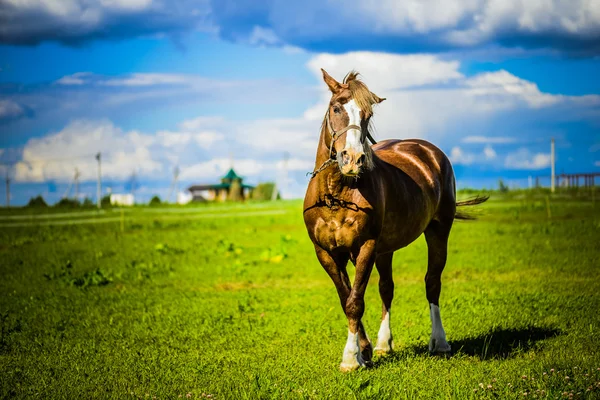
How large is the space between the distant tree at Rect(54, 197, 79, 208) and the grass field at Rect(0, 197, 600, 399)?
2909 cm

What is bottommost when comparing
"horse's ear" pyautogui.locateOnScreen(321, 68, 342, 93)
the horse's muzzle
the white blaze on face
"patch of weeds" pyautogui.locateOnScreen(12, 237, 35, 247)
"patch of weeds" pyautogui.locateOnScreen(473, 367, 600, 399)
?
"patch of weeds" pyautogui.locateOnScreen(473, 367, 600, 399)

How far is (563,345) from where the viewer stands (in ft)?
26.7

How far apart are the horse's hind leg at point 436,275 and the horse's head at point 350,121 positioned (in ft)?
8.48

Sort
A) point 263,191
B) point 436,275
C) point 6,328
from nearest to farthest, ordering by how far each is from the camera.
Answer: point 436,275 → point 6,328 → point 263,191

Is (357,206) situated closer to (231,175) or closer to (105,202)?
(105,202)

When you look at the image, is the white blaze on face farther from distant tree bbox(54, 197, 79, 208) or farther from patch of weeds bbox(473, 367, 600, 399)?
distant tree bbox(54, 197, 79, 208)

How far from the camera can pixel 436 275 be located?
834cm

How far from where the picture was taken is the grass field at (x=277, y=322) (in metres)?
6.30

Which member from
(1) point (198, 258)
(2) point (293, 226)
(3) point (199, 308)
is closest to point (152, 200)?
(2) point (293, 226)

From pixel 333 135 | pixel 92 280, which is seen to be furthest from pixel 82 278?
pixel 333 135

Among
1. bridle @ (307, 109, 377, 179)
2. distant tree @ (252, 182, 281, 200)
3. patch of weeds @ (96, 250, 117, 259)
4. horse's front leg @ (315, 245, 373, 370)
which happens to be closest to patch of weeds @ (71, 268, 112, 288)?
patch of weeds @ (96, 250, 117, 259)

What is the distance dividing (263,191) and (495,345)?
67.5m

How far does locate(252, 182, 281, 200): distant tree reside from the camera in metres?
74.9

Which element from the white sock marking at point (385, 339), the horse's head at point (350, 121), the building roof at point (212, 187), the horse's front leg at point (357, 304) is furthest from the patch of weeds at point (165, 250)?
the building roof at point (212, 187)
